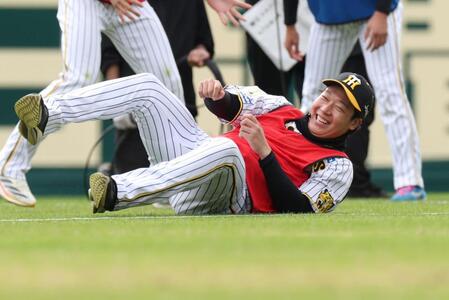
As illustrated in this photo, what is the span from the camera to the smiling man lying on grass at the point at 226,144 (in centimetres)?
541

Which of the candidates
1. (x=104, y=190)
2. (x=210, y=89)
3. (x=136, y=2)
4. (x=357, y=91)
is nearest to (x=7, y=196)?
(x=136, y=2)

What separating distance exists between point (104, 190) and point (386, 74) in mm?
2856

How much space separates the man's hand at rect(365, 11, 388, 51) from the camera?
7532 millimetres

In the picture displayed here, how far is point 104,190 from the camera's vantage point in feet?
17.6

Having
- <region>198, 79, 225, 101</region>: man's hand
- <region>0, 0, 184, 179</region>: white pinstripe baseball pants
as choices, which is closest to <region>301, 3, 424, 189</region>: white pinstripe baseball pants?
<region>0, 0, 184, 179</region>: white pinstripe baseball pants

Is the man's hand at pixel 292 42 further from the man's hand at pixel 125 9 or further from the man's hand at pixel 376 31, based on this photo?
the man's hand at pixel 125 9

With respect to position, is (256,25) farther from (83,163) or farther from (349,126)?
(349,126)

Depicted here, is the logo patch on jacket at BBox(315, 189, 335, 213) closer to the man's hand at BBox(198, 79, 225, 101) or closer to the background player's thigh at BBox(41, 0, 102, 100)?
the man's hand at BBox(198, 79, 225, 101)

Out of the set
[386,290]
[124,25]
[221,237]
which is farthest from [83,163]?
[386,290]

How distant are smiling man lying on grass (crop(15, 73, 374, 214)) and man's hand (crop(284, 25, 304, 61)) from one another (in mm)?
2208

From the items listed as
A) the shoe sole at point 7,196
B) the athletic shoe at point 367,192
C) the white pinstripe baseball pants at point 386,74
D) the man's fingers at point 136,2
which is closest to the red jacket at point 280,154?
the man's fingers at point 136,2

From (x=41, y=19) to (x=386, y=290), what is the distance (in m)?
7.12

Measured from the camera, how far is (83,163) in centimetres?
A: 998

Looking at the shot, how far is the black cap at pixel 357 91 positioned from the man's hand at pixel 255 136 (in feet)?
1.57
